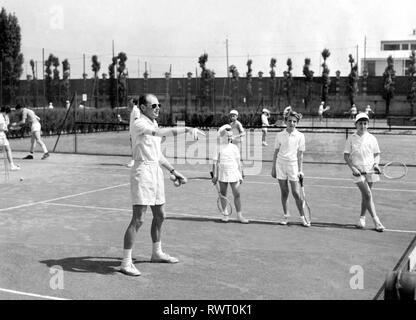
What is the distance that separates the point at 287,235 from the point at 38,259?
3675 mm

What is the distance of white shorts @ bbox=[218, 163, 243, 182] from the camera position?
9.88m

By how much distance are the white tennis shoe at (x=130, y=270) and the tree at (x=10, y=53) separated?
164 ft

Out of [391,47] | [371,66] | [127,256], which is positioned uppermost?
[391,47]

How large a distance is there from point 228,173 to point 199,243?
5.82ft

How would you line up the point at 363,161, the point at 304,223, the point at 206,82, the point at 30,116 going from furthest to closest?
1. the point at 206,82
2. the point at 30,116
3. the point at 304,223
4. the point at 363,161

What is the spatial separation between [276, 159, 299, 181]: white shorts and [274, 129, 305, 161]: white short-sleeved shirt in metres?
0.07

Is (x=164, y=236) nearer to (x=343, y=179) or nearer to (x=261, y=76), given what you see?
(x=343, y=179)

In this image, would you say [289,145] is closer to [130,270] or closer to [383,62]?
[130,270]

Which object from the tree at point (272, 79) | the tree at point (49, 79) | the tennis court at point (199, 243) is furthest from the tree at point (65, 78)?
the tennis court at point (199, 243)

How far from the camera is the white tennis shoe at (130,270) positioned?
22.0 feet

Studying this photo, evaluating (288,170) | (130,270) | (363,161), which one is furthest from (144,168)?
(363,161)

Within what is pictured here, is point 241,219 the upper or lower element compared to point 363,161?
lower

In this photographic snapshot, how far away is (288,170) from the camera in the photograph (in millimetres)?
9719

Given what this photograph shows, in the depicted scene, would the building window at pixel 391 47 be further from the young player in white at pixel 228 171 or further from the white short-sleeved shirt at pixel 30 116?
the young player in white at pixel 228 171
